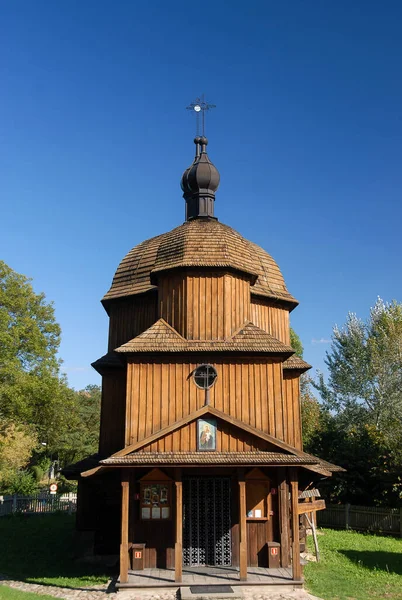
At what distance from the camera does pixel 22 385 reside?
27.2 metres

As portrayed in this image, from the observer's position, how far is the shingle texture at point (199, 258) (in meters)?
17.1

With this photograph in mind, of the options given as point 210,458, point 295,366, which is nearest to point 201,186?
point 295,366

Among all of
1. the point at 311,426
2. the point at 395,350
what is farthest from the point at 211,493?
the point at 311,426

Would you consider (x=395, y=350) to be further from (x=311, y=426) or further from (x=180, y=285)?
(x=180, y=285)

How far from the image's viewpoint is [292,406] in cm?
1933

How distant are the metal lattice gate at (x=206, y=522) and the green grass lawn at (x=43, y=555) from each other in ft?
7.98

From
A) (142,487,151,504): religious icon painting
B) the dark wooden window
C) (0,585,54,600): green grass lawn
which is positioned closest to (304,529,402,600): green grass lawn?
the dark wooden window

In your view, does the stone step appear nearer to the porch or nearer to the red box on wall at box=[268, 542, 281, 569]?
the porch

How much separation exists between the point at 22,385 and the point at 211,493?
15.4 meters

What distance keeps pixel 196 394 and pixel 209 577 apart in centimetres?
455

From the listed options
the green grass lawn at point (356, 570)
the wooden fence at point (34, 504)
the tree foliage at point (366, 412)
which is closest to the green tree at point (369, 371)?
the tree foliage at point (366, 412)

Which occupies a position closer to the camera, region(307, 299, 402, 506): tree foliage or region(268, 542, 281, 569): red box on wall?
region(268, 542, 281, 569): red box on wall

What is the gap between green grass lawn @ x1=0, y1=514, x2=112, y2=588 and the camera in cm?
1462

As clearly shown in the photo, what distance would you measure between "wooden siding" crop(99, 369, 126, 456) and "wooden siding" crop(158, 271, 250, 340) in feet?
10.7
